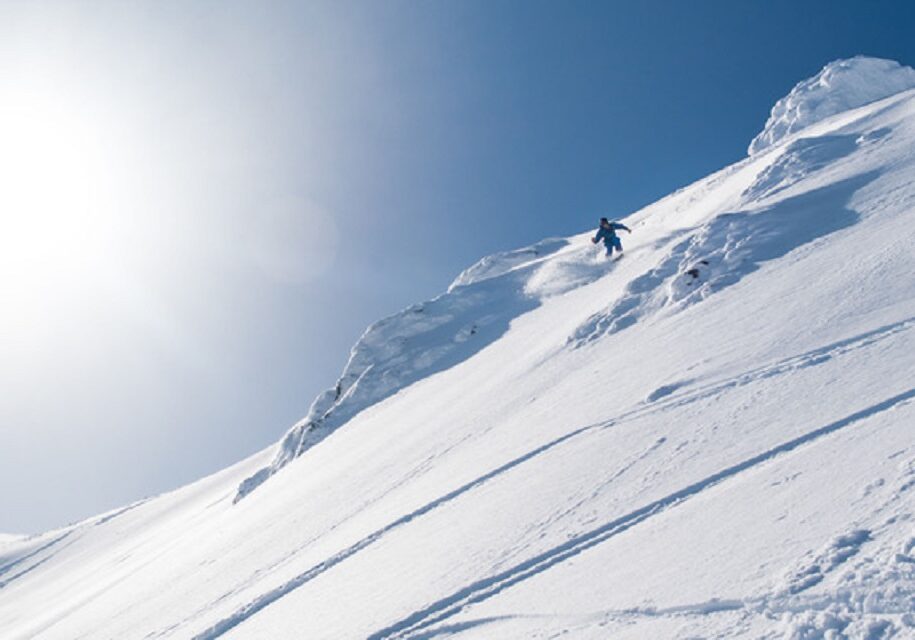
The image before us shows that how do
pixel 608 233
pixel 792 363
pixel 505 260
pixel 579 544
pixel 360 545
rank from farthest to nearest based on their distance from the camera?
pixel 505 260 → pixel 608 233 → pixel 360 545 → pixel 792 363 → pixel 579 544

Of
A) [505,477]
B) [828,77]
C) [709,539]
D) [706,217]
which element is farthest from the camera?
[828,77]

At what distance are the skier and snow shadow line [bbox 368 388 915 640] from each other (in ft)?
62.4

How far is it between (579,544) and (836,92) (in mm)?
71371

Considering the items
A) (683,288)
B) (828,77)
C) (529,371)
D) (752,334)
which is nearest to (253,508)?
(529,371)

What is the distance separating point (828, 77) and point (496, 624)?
247 ft

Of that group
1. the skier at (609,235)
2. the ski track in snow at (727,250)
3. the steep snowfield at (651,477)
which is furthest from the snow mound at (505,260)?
the ski track in snow at (727,250)

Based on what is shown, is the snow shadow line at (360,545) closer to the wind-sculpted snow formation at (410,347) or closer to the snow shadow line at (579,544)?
the snow shadow line at (579,544)

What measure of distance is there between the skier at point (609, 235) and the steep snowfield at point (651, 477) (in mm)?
2861

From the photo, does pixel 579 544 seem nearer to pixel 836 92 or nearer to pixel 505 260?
pixel 505 260

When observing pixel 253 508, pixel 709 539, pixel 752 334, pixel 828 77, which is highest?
pixel 828 77

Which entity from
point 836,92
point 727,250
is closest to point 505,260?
point 727,250

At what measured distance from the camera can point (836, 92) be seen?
64.1m

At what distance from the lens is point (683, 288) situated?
15.6 metres

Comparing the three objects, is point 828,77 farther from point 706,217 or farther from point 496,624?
point 496,624
